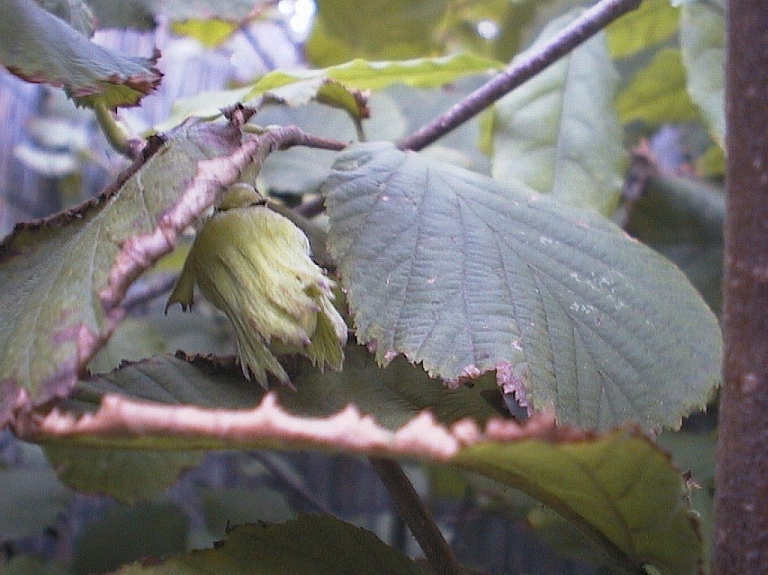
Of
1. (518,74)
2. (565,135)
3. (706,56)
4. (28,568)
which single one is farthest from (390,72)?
(28,568)

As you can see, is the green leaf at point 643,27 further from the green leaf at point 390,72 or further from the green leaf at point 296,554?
the green leaf at point 296,554

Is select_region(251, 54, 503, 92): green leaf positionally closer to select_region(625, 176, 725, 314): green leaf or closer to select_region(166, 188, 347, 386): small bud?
select_region(166, 188, 347, 386): small bud

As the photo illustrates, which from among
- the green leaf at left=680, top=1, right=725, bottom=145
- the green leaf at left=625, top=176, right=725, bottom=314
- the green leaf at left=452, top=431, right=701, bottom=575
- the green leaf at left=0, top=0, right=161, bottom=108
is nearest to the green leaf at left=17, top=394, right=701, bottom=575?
the green leaf at left=452, top=431, right=701, bottom=575

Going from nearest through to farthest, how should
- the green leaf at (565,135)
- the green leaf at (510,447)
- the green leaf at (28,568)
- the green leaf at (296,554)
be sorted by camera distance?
the green leaf at (510,447) → the green leaf at (296,554) → the green leaf at (565,135) → the green leaf at (28,568)

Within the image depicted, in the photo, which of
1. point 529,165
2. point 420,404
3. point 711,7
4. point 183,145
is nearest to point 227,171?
point 183,145

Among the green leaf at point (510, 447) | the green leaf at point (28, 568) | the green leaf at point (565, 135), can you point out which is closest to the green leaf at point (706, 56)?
the green leaf at point (565, 135)

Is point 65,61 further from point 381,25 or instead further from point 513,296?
point 381,25

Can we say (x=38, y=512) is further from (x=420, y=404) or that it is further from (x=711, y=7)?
(x=711, y=7)
